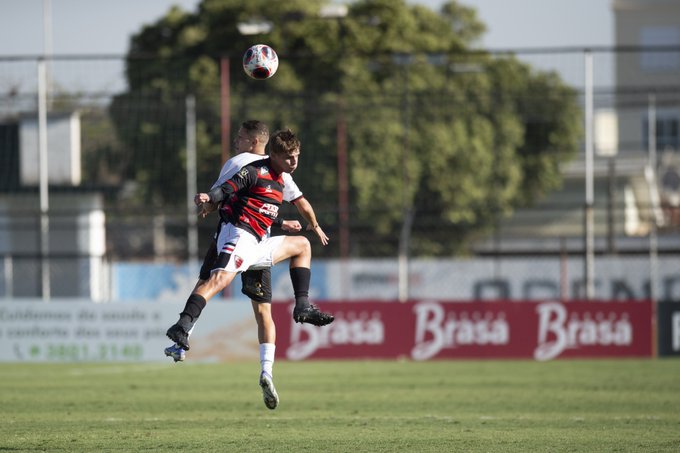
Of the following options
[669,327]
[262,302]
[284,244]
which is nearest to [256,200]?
[284,244]

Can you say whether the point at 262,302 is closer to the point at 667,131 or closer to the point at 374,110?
the point at 374,110

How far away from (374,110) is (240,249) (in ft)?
76.2

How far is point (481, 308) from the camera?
1936 cm

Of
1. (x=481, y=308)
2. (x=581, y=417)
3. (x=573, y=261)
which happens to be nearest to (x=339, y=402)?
(x=581, y=417)

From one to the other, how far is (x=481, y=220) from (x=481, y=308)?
14777 mm

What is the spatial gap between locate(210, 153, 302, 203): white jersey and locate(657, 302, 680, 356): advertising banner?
11177 mm

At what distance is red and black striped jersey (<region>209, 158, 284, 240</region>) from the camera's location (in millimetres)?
9570

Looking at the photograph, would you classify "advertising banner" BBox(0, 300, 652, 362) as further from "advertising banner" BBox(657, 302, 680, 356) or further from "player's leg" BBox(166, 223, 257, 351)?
"player's leg" BBox(166, 223, 257, 351)

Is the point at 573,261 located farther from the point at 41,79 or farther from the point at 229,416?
the point at 229,416

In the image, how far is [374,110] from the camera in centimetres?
3247

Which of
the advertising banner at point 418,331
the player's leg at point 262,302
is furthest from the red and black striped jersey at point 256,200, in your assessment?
the advertising banner at point 418,331

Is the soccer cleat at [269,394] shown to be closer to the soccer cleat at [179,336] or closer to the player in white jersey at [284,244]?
the player in white jersey at [284,244]

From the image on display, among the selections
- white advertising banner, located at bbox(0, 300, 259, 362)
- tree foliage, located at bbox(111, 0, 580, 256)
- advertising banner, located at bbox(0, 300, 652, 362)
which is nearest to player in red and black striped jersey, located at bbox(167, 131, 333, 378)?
advertising banner, located at bbox(0, 300, 652, 362)

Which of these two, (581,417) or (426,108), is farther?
(426,108)
